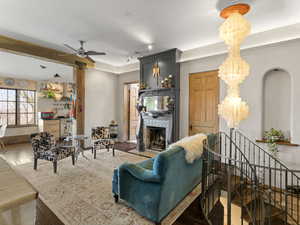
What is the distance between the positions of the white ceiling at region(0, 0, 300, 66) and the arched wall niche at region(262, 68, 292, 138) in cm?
106

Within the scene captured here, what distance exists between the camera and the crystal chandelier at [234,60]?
232cm

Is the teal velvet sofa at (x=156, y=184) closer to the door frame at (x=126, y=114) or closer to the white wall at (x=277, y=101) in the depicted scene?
the white wall at (x=277, y=101)

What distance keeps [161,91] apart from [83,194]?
11.3 feet

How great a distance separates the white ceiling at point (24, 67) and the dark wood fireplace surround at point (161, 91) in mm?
2987

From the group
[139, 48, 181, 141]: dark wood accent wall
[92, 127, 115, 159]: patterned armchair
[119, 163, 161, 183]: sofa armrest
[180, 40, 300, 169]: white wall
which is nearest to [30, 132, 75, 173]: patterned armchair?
[92, 127, 115, 159]: patterned armchair

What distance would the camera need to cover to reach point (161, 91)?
488 centimetres

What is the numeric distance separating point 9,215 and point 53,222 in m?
1.45

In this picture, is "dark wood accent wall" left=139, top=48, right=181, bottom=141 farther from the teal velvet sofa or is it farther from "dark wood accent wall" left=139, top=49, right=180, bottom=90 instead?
the teal velvet sofa

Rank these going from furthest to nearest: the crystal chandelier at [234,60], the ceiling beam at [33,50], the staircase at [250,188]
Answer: the ceiling beam at [33,50]
the crystal chandelier at [234,60]
the staircase at [250,188]

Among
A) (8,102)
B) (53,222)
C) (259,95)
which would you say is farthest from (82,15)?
(8,102)

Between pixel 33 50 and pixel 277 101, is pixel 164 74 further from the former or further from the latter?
pixel 33 50

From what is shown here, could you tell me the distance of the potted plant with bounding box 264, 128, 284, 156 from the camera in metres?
3.17

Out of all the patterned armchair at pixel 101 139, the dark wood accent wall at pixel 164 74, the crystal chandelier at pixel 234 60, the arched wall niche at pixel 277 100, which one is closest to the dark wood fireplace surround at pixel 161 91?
the dark wood accent wall at pixel 164 74

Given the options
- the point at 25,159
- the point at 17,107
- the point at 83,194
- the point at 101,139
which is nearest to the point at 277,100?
the point at 83,194
